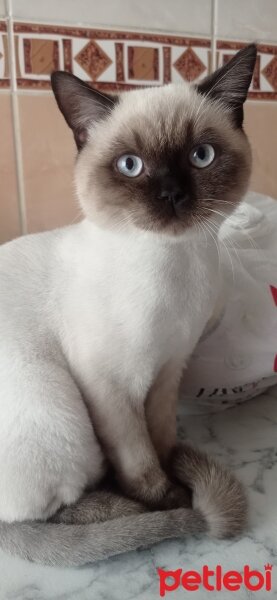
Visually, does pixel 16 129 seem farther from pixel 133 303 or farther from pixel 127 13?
pixel 133 303

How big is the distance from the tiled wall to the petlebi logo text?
32.5 inches

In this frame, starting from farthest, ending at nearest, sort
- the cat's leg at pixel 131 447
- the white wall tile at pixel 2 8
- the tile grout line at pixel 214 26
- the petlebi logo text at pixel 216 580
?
the tile grout line at pixel 214 26
the white wall tile at pixel 2 8
the cat's leg at pixel 131 447
the petlebi logo text at pixel 216 580

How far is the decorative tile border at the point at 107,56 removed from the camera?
1.10 m

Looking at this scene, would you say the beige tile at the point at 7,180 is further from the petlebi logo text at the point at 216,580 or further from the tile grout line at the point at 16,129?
the petlebi logo text at the point at 216,580

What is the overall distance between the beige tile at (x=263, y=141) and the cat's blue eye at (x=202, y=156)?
69 centimetres

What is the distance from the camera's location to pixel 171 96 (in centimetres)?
68

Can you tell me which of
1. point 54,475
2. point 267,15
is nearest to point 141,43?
point 267,15

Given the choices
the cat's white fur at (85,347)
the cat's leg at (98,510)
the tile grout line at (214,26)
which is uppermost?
the tile grout line at (214,26)

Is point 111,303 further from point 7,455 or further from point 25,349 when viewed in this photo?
point 7,455

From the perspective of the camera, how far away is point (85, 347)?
0.70m

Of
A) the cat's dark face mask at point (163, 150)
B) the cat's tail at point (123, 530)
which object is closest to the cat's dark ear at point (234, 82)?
the cat's dark face mask at point (163, 150)

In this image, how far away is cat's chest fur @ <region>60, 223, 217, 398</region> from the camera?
0.68 metres

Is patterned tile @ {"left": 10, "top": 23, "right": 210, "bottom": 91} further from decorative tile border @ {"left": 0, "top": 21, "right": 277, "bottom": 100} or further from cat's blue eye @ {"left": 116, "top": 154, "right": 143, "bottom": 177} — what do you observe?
cat's blue eye @ {"left": 116, "top": 154, "right": 143, "bottom": 177}

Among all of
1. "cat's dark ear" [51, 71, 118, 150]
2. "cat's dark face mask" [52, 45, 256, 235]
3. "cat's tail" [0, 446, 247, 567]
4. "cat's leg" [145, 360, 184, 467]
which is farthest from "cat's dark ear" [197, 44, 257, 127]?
"cat's tail" [0, 446, 247, 567]
